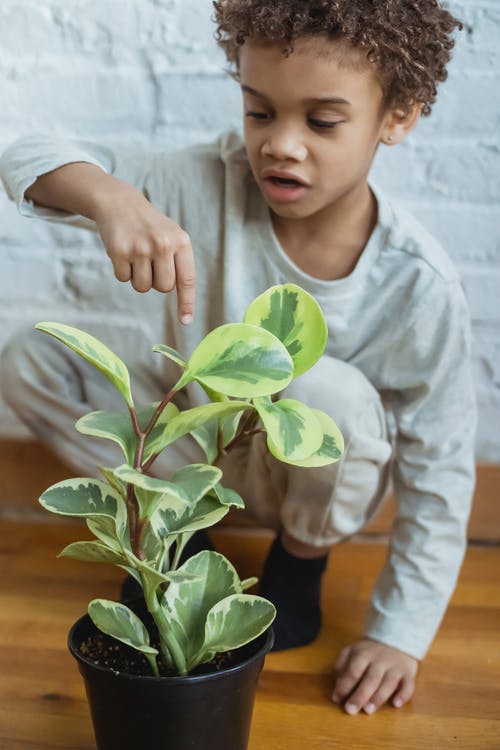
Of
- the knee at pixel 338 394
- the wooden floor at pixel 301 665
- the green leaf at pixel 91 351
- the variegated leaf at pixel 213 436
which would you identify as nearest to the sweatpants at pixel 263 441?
the knee at pixel 338 394

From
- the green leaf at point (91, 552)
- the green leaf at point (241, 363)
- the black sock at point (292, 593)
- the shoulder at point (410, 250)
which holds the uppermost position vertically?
the green leaf at point (241, 363)

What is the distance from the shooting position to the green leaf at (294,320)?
66 centimetres

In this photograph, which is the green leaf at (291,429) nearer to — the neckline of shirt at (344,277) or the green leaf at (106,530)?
the green leaf at (106,530)

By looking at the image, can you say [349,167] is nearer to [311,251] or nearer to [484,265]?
[311,251]

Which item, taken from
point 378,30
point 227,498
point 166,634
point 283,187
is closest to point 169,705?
point 166,634

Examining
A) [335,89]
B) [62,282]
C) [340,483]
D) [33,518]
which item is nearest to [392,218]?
[335,89]

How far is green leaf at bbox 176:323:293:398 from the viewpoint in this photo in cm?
60

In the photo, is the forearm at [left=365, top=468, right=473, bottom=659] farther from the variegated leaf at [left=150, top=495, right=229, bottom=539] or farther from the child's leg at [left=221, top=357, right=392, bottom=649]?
the variegated leaf at [left=150, top=495, right=229, bottom=539]

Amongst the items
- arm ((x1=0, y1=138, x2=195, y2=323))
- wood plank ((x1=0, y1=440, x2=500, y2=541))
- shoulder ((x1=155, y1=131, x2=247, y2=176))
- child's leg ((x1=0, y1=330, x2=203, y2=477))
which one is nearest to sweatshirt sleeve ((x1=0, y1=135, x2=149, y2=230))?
arm ((x1=0, y1=138, x2=195, y2=323))

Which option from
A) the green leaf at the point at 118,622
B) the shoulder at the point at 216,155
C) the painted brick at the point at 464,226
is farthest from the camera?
the painted brick at the point at 464,226

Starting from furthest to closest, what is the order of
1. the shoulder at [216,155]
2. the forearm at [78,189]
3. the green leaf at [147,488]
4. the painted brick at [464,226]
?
the painted brick at [464,226]
the shoulder at [216,155]
the forearm at [78,189]
the green leaf at [147,488]

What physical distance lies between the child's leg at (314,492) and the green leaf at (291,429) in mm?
289

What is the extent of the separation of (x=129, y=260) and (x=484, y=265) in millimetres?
600

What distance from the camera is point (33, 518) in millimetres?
1305
